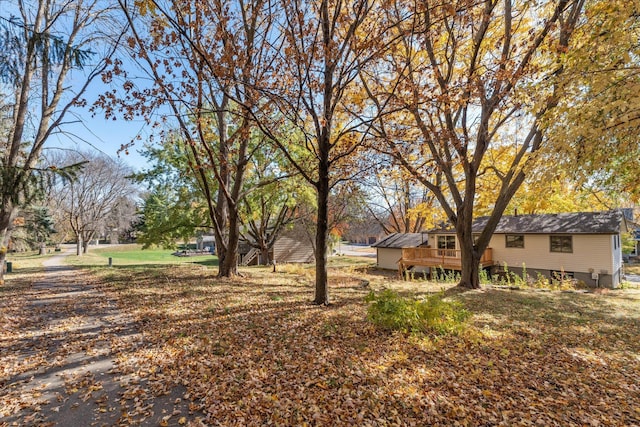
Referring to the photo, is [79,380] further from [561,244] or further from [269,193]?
[561,244]

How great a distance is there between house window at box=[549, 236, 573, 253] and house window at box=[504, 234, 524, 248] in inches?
55.8

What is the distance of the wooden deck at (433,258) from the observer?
1733 centimetres

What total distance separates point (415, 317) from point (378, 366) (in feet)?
4.95

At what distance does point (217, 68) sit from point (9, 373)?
17.9ft

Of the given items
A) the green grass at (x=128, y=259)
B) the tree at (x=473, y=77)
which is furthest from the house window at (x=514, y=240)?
the green grass at (x=128, y=259)

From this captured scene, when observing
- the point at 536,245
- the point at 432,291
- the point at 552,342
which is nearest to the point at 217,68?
the point at 552,342

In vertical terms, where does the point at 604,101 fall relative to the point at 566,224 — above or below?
above

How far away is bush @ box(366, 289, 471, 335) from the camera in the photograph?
498cm

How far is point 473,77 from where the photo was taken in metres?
6.50

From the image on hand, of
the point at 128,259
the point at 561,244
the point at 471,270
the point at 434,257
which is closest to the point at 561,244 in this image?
the point at 561,244

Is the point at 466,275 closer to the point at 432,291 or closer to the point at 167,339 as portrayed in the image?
the point at 432,291

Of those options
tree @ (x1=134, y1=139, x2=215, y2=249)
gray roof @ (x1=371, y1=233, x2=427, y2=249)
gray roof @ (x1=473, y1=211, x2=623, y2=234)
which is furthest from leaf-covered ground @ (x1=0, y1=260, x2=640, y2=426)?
gray roof @ (x1=371, y1=233, x2=427, y2=249)

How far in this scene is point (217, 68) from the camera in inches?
218

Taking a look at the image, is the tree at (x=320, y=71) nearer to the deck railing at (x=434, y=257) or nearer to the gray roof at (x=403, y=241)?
the deck railing at (x=434, y=257)
